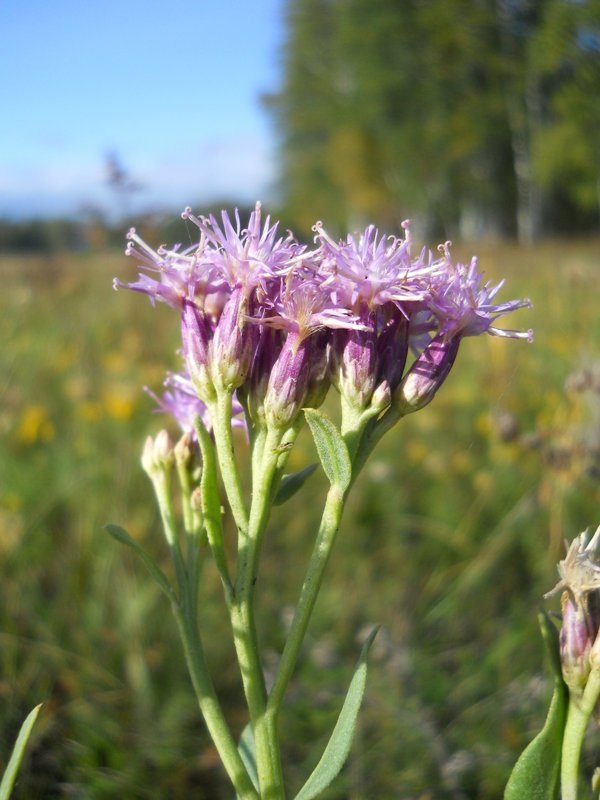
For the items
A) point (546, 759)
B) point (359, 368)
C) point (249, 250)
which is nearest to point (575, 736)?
point (546, 759)

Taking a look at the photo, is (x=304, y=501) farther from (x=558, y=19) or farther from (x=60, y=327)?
(x=558, y=19)

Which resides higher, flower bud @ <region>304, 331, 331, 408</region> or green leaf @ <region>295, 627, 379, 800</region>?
flower bud @ <region>304, 331, 331, 408</region>

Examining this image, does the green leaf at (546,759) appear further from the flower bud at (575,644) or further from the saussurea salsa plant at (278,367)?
the saussurea salsa plant at (278,367)

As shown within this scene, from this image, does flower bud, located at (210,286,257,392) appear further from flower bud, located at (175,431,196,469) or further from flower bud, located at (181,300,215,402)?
flower bud, located at (175,431,196,469)

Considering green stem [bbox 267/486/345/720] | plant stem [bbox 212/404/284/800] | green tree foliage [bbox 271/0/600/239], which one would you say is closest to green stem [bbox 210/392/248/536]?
plant stem [bbox 212/404/284/800]

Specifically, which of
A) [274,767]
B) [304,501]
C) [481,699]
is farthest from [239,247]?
[304,501]

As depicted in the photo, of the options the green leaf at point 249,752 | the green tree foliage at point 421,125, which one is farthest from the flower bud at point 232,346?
the green tree foliage at point 421,125
